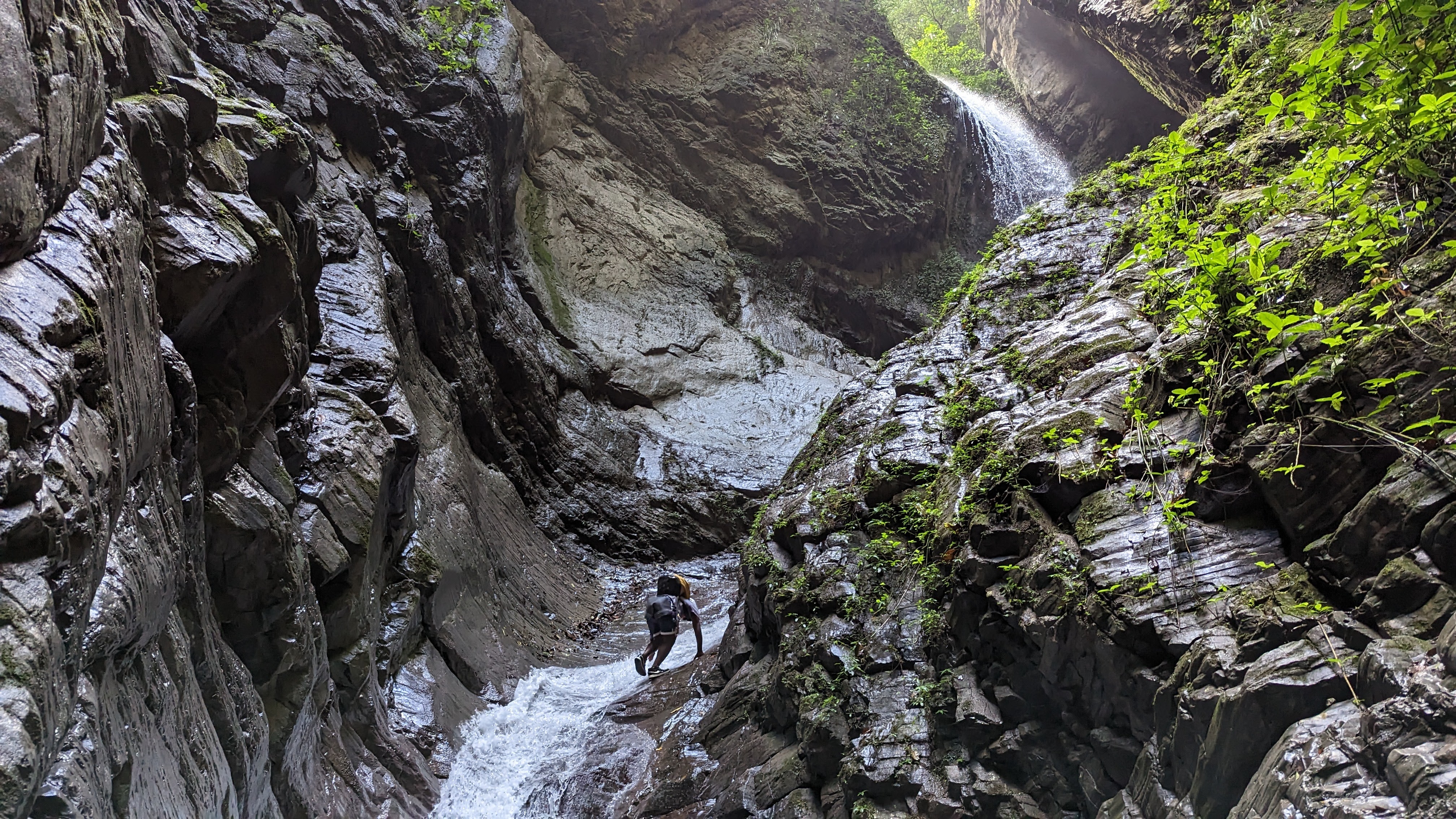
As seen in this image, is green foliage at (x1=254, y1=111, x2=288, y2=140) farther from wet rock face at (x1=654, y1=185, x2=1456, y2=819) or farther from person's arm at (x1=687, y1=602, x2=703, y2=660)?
person's arm at (x1=687, y1=602, x2=703, y2=660)

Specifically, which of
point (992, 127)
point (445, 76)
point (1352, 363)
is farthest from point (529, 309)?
point (992, 127)

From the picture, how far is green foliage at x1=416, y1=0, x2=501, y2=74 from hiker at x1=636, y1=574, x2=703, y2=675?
9154mm

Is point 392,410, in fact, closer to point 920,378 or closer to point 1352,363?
point 920,378

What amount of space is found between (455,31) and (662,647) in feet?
35.7

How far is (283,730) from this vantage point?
16.5ft

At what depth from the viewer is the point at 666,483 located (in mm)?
13688

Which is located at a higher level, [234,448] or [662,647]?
[234,448]

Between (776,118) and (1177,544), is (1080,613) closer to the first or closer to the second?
Answer: (1177,544)

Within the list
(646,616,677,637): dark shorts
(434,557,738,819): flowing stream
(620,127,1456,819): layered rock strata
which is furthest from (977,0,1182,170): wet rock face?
(434,557,738,819): flowing stream

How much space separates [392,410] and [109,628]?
16.1 feet

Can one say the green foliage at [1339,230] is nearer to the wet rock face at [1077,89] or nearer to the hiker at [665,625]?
the hiker at [665,625]

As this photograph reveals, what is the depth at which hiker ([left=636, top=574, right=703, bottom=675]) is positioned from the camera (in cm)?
885

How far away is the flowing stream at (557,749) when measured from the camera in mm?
6695

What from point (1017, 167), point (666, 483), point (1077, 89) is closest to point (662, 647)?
point (666, 483)
